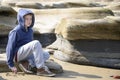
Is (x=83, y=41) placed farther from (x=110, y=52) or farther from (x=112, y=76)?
(x=112, y=76)

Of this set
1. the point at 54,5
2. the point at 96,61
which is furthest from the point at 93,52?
the point at 54,5

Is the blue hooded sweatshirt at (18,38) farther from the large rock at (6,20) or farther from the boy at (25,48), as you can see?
the large rock at (6,20)

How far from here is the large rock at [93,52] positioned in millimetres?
5422

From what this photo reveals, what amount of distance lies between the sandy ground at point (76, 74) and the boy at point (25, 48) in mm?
107

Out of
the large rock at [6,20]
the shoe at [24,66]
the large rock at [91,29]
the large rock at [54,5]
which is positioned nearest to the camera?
the shoe at [24,66]

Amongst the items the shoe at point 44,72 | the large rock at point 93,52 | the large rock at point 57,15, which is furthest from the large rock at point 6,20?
the shoe at point 44,72

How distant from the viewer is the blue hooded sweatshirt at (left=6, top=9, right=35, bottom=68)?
4434mm

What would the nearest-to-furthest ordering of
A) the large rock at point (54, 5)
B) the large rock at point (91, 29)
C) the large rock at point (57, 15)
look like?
the large rock at point (91, 29) < the large rock at point (57, 15) < the large rock at point (54, 5)

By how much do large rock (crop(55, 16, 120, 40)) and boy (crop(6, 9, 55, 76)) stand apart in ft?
2.94

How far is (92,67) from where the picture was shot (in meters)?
5.33

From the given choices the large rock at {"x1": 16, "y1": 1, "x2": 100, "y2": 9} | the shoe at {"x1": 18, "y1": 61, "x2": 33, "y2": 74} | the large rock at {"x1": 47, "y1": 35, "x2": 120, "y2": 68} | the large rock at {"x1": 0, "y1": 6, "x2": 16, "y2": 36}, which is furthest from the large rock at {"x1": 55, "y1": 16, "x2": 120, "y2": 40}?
the large rock at {"x1": 16, "y1": 1, "x2": 100, "y2": 9}

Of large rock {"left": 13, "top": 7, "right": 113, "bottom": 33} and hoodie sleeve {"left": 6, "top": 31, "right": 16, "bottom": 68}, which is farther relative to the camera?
large rock {"left": 13, "top": 7, "right": 113, "bottom": 33}

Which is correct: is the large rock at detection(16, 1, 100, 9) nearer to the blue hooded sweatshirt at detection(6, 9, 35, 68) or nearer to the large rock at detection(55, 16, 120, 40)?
the large rock at detection(55, 16, 120, 40)

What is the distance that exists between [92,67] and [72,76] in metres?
0.80
